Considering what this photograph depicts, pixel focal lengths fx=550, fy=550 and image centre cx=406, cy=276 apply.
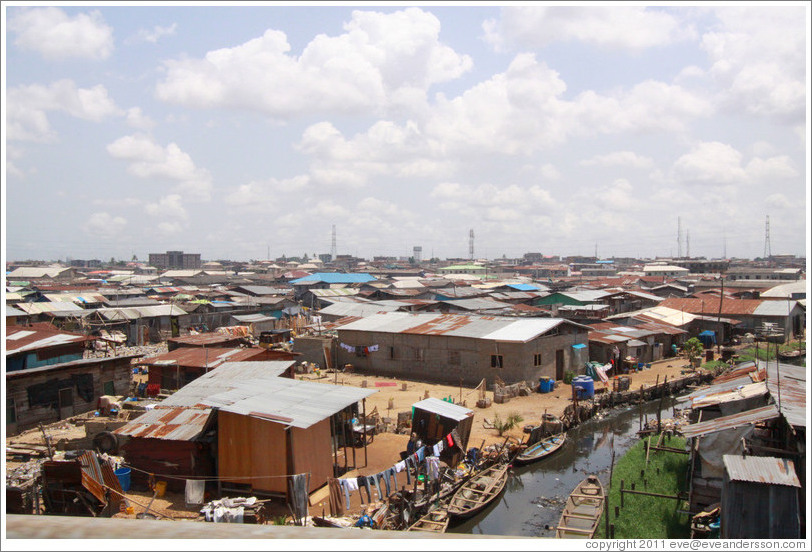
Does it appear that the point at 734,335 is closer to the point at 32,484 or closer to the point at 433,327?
the point at 433,327

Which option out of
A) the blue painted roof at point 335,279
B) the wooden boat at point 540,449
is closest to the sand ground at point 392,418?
the wooden boat at point 540,449

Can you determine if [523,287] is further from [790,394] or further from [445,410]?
[790,394]

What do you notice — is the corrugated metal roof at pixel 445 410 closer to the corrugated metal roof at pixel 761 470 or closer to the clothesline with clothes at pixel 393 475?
the clothesline with clothes at pixel 393 475

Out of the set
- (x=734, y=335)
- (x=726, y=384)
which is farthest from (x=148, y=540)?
(x=734, y=335)

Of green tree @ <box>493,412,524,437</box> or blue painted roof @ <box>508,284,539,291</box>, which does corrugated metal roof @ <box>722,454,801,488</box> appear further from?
blue painted roof @ <box>508,284,539,291</box>

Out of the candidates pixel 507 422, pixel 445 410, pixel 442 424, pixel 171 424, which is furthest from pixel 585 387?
pixel 171 424

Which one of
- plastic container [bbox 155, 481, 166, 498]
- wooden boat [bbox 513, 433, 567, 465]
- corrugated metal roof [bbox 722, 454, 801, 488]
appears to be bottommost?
wooden boat [bbox 513, 433, 567, 465]

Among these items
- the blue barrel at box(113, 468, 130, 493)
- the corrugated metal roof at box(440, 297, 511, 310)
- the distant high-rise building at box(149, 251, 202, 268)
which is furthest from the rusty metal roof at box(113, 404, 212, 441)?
the distant high-rise building at box(149, 251, 202, 268)
